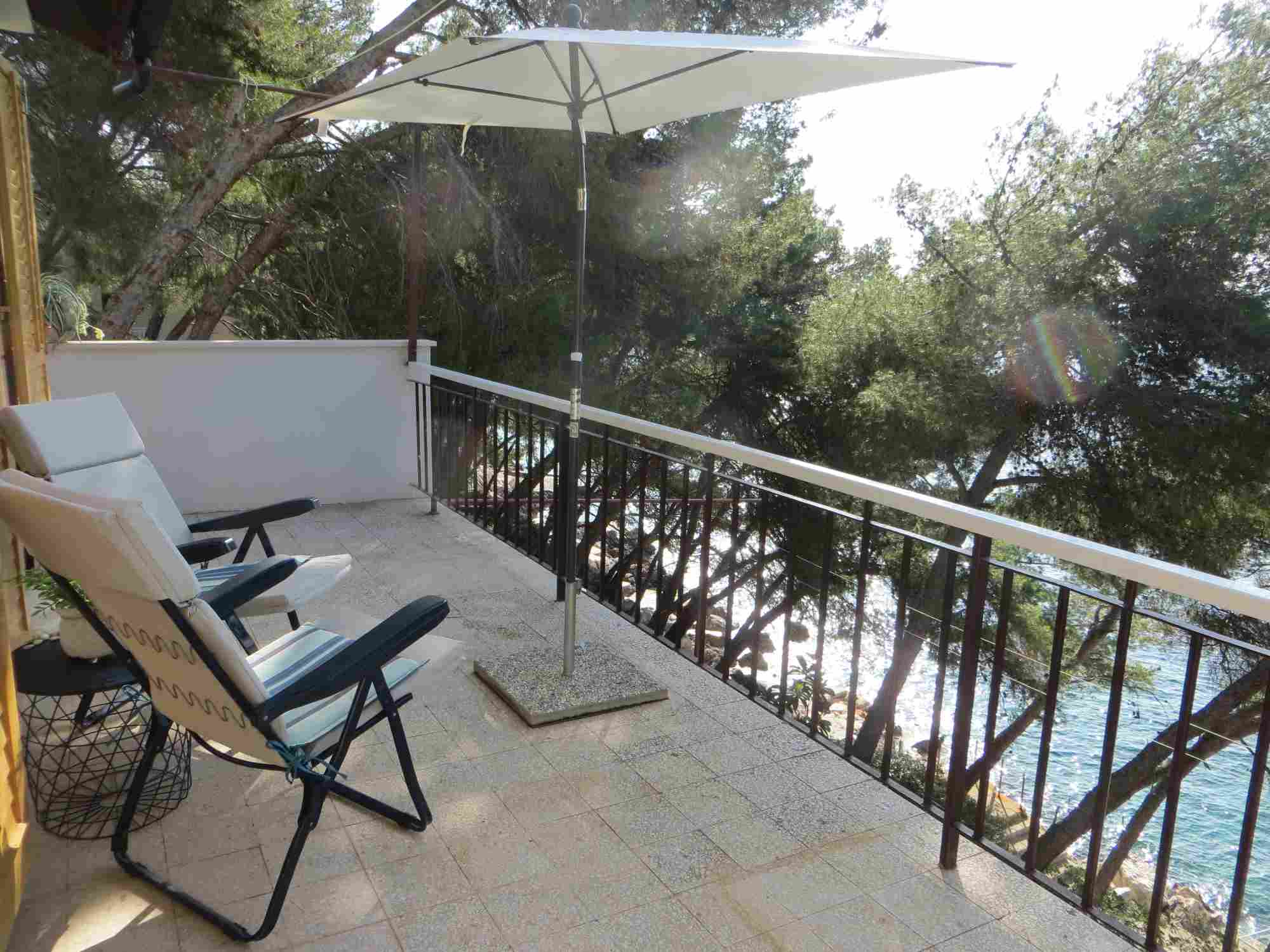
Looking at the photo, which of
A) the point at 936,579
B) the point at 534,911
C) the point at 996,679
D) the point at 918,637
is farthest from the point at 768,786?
the point at 936,579

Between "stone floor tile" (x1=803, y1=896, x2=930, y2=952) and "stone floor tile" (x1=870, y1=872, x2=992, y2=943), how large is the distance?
0.03 meters

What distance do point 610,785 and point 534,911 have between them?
1.83ft

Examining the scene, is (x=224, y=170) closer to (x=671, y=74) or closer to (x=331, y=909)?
(x=671, y=74)

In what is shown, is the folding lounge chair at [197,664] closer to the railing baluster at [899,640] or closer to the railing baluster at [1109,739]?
the railing baluster at [899,640]

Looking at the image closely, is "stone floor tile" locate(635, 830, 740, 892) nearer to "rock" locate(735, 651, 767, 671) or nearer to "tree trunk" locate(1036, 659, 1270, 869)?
"tree trunk" locate(1036, 659, 1270, 869)

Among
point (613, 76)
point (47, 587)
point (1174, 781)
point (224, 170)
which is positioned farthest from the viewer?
point (224, 170)

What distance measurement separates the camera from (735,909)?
200 centimetres

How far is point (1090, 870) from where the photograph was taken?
6.44ft

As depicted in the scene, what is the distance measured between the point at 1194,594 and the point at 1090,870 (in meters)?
0.75

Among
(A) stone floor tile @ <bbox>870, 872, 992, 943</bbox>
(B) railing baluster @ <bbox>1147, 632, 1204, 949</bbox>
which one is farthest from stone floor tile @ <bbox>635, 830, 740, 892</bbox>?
(B) railing baluster @ <bbox>1147, 632, 1204, 949</bbox>

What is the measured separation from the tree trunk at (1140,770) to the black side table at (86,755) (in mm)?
8278

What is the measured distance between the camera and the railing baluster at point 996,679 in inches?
80.5

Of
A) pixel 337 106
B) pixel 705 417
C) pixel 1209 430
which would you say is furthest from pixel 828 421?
pixel 337 106

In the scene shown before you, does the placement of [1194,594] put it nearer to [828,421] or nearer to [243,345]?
[243,345]
